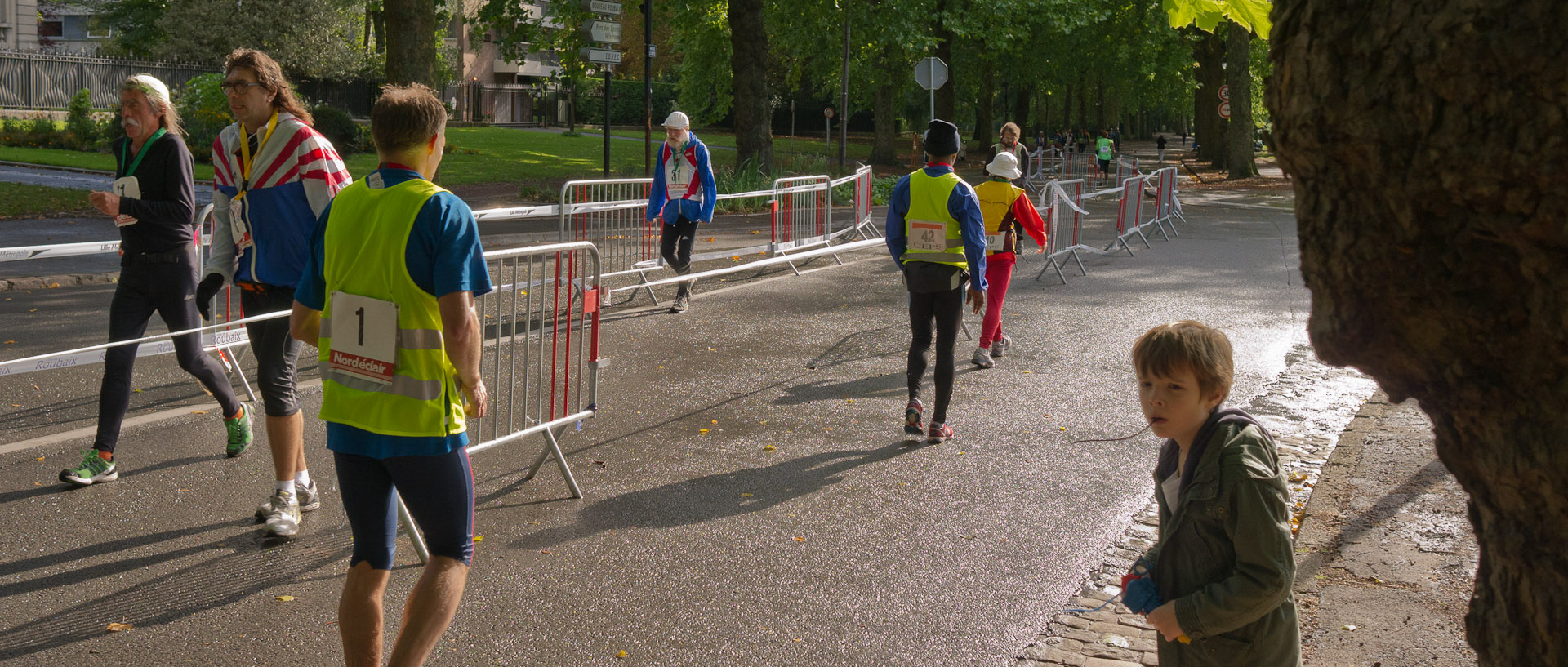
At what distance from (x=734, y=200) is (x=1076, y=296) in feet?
32.8

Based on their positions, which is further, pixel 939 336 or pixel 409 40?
pixel 409 40

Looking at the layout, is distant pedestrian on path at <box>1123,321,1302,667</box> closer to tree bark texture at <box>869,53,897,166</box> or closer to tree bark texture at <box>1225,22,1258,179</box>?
tree bark texture at <box>1225,22,1258,179</box>

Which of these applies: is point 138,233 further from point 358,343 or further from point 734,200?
point 734,200

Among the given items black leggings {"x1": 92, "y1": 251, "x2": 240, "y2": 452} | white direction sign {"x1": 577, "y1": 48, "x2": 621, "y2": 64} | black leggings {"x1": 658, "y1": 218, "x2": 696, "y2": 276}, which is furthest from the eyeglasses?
white direction sign {"x1": 577, "y1": 48, "x2": 621, "y2": 64}

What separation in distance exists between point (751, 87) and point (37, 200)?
12.6m

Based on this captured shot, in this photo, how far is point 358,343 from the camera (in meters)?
3.44

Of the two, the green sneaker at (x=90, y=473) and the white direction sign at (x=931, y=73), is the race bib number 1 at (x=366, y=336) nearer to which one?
the green sneaker at (x=90, y=473)

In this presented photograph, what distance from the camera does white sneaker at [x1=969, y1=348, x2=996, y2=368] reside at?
9656 mm

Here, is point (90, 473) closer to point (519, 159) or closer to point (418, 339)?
point (418, 339)

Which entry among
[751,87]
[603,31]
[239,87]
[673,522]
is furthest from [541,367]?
[751,87]

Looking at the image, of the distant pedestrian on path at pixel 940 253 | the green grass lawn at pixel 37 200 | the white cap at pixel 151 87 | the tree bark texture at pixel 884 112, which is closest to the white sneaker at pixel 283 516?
the white cap at pixel 151 87

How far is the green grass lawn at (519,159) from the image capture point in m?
25.0

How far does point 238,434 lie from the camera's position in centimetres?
657

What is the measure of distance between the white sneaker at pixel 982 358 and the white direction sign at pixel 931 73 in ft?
53.1
